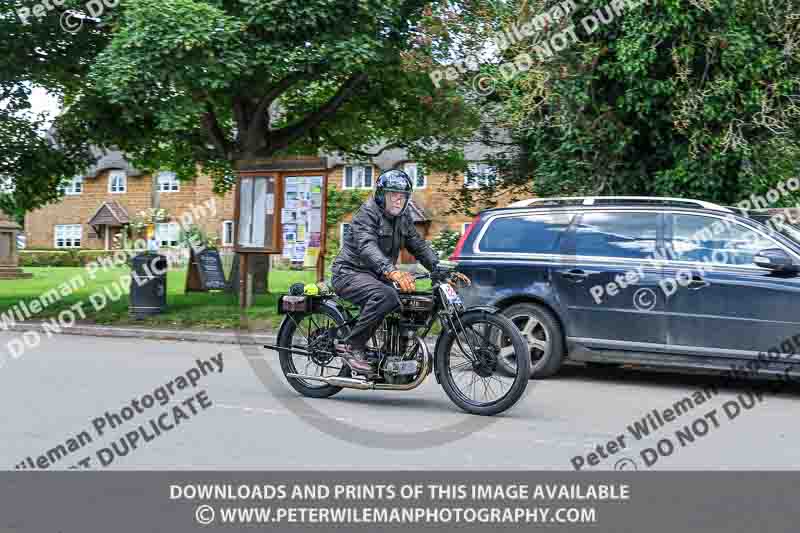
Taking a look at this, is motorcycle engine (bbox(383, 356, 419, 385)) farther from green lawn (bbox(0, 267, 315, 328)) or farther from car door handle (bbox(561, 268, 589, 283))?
green lawn (bbox(0, 267, 315, 328))

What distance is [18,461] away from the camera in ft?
19.8

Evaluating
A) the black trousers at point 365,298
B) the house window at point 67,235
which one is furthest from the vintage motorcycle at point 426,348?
the house window at point 67,235

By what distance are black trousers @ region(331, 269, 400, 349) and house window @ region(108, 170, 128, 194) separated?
58184 millimetres

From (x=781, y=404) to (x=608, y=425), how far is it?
2.22 meters

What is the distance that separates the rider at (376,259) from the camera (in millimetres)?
7594

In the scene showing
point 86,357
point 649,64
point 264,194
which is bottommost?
point 86,357

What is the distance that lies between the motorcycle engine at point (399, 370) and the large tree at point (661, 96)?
6713 mm

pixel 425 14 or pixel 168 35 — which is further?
pixel 425 14

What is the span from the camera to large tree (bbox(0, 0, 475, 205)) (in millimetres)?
14938
